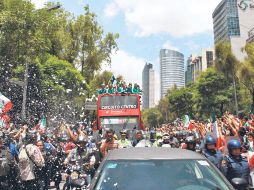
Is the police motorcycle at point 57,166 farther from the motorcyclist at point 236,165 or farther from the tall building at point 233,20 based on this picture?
the tall building at point 233,20

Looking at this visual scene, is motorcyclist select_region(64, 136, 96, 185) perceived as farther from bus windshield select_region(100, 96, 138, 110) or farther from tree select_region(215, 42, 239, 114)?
tree select_region(215, 42, 239, 114)

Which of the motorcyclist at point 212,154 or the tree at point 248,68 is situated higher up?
the tree at point 248,68

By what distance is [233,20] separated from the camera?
15050cm

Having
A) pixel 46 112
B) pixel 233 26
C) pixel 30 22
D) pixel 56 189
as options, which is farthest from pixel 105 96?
pixel 233 26

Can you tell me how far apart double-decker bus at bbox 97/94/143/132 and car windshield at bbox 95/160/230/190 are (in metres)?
15.3

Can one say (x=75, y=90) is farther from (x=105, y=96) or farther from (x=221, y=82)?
(x=221, y=82)

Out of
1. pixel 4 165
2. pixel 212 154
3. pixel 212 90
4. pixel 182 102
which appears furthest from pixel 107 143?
pixel 182 102

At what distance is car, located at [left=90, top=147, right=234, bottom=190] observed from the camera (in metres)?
3.95

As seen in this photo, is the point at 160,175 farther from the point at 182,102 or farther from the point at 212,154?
the point at 182,102

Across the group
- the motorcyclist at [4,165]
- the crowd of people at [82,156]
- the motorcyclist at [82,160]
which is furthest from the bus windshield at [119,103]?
the motorcyclist at [82,160]

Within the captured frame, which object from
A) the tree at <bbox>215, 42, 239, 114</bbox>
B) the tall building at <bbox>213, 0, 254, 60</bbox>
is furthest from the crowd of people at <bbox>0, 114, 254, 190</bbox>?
the tall building at <bbox>213, 0, 254, 60</bbox>

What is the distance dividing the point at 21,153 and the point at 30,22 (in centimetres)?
1364

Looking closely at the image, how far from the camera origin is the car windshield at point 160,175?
155 inches

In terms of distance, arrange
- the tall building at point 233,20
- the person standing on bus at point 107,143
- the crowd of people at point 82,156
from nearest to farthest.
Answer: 1. the crowd of people at point 82,156
2. the person standing on bus at point 107,143
3. the tall building at point 233,20
